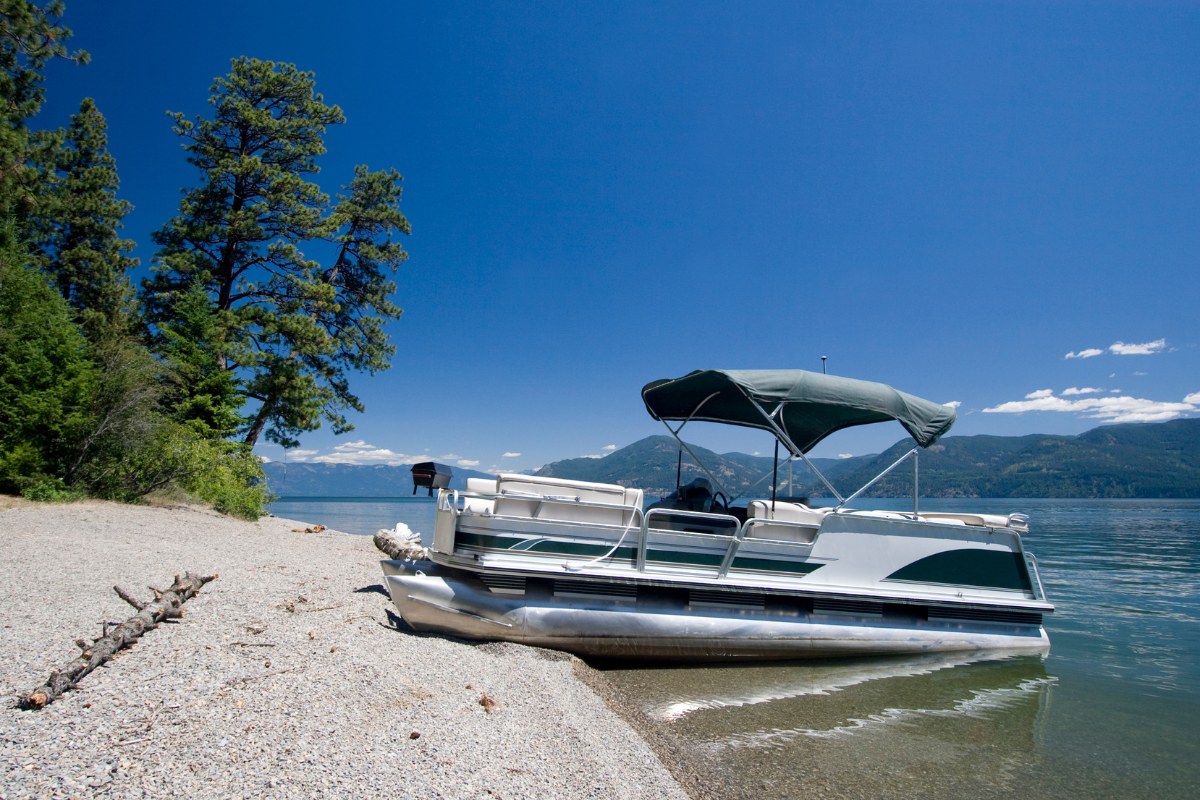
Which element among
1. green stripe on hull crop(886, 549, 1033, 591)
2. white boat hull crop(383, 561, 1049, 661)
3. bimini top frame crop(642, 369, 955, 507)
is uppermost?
bimini top frame crop(642, 369, 955, 507)

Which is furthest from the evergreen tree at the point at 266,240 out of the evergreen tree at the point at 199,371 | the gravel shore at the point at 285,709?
the gravel shore at the point at 285,709

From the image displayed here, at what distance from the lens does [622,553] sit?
7.37m

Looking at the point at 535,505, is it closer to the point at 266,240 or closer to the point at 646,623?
the point at 646,623

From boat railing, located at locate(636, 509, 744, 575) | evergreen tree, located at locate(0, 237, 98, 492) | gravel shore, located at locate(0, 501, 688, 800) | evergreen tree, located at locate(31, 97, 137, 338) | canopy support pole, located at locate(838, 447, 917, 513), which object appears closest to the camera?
gravel shore, located at locate(0, 501, 688, 800)

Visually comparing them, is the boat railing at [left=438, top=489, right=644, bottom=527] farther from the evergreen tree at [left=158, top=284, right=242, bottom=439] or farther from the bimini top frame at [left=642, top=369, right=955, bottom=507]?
the evergreen tree at [left=158, top=284, right=242, bottom=439]

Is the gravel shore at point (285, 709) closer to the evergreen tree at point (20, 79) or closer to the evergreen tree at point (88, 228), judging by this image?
the evergreen tree at point (20, 79)

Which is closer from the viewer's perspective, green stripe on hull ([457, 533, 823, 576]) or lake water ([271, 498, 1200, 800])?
lake water ([271, 498, 1200, 800])

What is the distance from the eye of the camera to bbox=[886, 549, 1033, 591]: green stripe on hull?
8281 millimetres

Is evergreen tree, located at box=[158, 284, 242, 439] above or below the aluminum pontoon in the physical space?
above

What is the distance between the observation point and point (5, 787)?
2893 mm

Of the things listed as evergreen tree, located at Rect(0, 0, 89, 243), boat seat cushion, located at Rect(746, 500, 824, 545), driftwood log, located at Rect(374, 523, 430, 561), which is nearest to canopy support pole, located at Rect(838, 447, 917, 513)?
boat seat cushion, located at Rect(746, 500, 824, 545)

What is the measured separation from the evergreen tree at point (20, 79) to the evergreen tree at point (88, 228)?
17.2ft

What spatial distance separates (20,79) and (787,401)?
22602 mm

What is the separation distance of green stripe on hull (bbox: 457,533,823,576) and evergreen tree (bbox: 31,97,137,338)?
22197mm
